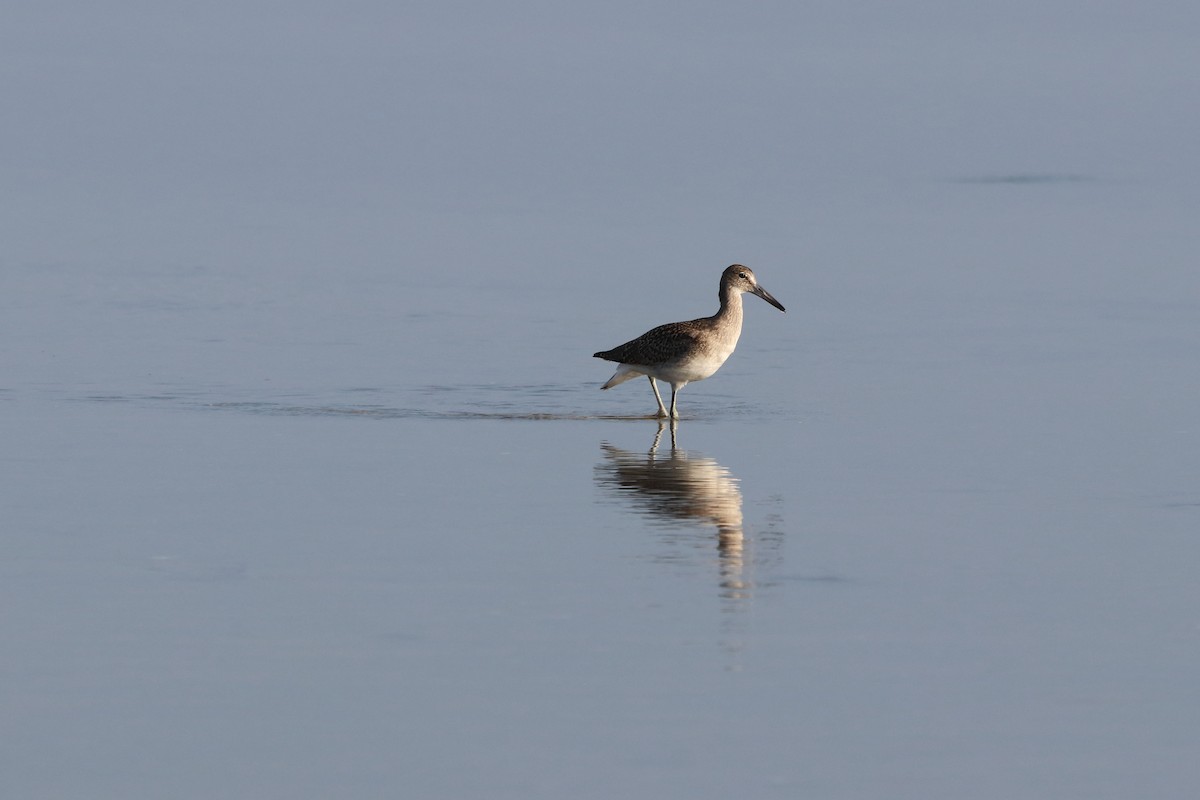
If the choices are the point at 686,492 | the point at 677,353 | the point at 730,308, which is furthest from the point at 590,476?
the point at 730,308

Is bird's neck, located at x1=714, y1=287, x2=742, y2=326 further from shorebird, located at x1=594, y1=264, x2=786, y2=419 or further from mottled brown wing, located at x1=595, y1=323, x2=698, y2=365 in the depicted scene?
Answer: mottled brown wing, located at x1=595, y1=323, x2=698, y2=365

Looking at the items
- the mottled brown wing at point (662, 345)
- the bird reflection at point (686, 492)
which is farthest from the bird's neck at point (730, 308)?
the bird reflection at point (686, 492)

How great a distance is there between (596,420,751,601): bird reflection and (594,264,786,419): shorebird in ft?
5.57

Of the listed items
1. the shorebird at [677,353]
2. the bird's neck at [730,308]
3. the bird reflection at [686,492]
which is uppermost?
the bird's neck at [730,308]

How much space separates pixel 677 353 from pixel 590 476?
3.69 meters

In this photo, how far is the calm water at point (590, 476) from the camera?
790 cm

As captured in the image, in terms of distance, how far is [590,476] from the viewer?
43.9 feet

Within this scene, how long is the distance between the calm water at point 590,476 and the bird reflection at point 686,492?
6 centimetres

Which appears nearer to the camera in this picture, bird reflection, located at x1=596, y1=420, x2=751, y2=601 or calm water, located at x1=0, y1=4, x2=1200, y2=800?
calm water, located at x1=0, y1=4, x2=1200, y2=800

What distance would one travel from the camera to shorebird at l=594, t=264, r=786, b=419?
16.9 m

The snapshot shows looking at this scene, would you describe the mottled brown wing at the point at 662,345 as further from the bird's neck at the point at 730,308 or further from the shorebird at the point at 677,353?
the bird's neck at the point at 730,308

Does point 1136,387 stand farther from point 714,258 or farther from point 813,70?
point 813,70

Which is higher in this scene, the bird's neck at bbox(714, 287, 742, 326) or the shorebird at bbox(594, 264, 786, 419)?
the bird's neck at bbox(714, 287, 742, 326)

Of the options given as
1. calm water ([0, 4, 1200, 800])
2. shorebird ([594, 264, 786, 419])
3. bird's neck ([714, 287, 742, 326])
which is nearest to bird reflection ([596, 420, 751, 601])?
calm water ([0, 4, 1200, 800])
